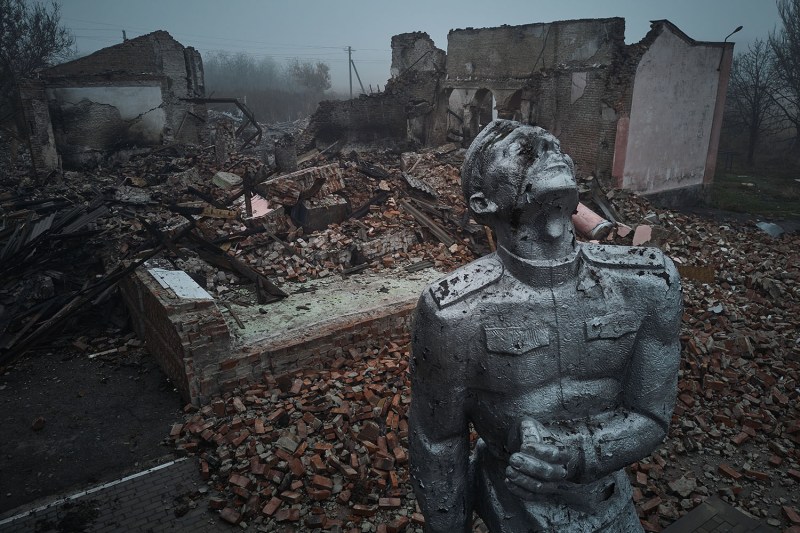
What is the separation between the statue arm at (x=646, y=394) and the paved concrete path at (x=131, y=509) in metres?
3.59

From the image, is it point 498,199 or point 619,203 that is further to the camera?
point 619,203

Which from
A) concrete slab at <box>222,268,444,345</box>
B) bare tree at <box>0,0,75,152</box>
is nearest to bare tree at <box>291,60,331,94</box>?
bare tree at <box>0,0,75,152</box>

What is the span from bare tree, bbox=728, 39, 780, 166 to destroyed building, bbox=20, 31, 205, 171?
23.7 metres

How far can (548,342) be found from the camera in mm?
1759

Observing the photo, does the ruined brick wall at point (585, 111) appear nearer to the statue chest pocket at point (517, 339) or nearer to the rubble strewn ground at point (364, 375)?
the rubble strewn ground at point (364, 375)

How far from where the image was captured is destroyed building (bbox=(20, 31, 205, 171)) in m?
18.3

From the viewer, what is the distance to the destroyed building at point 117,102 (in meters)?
18.3

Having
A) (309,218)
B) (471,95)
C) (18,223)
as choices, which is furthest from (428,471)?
(471,95)

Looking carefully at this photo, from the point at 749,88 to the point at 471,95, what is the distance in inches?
592

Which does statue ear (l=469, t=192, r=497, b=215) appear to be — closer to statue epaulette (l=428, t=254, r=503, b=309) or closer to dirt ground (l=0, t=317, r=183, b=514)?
statue epaulette (l=428, t=254, r=503, b=309)

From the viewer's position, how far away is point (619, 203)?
1269cm

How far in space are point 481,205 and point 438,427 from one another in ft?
2.67

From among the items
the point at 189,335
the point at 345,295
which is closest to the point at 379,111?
the point at 345,295

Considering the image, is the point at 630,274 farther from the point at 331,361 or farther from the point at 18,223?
the point at 18,223
